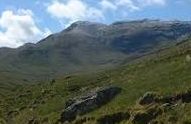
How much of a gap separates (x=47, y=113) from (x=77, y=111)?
1081 centimetres

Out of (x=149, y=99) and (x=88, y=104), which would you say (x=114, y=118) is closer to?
(x=149, y=99)

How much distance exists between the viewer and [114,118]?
123 ft

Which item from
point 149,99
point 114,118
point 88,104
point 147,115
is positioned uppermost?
point 149,99

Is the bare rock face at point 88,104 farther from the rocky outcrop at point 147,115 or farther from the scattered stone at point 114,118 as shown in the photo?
the rocky outcrop at point 147,115

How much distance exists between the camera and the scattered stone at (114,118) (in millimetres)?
36969

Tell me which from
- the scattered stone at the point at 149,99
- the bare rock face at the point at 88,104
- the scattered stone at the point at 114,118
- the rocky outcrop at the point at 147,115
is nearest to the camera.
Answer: the rocky outcrop at the point at 147,115

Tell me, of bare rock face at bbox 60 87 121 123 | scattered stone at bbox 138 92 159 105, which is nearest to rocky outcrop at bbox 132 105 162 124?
scattered stone at bbox 138 92 159 105

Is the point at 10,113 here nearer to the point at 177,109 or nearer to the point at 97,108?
the point at 97,108

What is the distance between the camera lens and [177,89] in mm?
37969

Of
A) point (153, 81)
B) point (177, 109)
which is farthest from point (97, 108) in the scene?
point (177, 109)

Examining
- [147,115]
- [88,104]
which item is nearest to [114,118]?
[147,115]

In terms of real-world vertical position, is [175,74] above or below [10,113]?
above

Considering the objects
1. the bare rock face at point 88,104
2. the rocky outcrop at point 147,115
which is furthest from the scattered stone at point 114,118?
the bare rock face at point 88,104

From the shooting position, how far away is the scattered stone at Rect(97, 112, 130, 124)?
36969 millimetres
